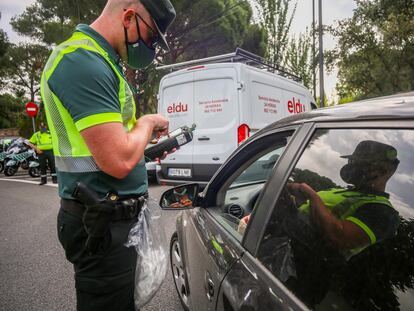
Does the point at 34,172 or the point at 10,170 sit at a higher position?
the point at 10,170

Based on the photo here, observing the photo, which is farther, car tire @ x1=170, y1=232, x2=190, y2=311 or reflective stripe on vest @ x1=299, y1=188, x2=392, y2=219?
car tire @ x1=170, y1=232, x2=190, y2=311


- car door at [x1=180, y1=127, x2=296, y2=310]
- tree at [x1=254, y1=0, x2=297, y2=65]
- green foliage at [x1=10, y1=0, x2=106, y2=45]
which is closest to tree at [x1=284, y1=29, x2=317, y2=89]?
tree at [x1=254, y1=0, x2=297, y2=65]

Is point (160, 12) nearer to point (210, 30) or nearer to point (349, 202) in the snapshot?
point (349, 202)

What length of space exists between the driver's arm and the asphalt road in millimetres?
1825

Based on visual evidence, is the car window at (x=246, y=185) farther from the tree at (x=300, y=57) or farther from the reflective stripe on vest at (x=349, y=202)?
the tree at (x=300, y=57)

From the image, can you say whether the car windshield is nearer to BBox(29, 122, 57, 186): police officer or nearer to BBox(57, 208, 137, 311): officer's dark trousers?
BBox(57, 208, 137, 311): officer's dark trousers

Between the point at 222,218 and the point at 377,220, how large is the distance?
40.4 inches

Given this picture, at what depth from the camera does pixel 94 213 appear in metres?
1.21

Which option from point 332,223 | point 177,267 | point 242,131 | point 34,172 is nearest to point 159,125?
point 332,223

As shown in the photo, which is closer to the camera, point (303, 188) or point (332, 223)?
point (332, 223)

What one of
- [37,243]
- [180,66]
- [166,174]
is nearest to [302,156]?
[37,243]

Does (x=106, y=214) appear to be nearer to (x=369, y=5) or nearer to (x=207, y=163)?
(x=207, y=163)

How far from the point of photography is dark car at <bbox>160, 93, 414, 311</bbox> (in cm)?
79

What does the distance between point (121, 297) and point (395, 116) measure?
1.26 metres
